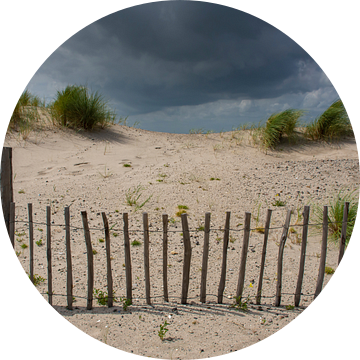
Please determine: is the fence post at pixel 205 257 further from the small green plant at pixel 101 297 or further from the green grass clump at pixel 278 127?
the green grass clump at pixel 278 127

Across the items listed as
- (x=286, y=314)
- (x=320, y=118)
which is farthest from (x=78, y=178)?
(x=320, y=118)

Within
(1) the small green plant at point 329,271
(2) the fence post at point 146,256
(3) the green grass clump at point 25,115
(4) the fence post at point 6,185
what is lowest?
(1) the small green plant at point 329,271

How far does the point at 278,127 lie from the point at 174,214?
22.2ft

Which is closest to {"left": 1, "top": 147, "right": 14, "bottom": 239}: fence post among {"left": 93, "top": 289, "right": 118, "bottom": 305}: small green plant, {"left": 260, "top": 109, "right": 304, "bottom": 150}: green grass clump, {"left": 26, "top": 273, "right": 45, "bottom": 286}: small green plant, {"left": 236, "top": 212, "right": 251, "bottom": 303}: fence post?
{"left": 26, "top": 273, "right": 45, "bottom": 286}: small green plant

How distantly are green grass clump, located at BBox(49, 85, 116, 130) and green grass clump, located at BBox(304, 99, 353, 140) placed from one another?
849 centimetres

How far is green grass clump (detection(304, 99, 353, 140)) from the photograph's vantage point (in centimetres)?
1072

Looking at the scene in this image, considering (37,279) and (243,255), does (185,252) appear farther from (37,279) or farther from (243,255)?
(37,279)

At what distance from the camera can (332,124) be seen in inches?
423

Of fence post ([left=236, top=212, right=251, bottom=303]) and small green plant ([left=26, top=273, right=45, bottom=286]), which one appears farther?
small green plant ([left=26, top=273, right=45, bottom=286])

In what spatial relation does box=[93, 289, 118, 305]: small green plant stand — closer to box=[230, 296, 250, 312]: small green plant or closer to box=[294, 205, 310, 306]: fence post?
box=[230, 296, 250, 312]: small green plant

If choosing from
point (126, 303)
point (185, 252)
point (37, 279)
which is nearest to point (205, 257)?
point (185, 252)

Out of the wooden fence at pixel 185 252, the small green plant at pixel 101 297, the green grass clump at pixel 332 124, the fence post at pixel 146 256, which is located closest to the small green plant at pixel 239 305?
the wooden fence at pixel 185 252

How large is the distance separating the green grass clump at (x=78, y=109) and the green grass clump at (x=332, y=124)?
8.49m

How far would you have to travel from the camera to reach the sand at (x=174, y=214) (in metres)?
2.79
